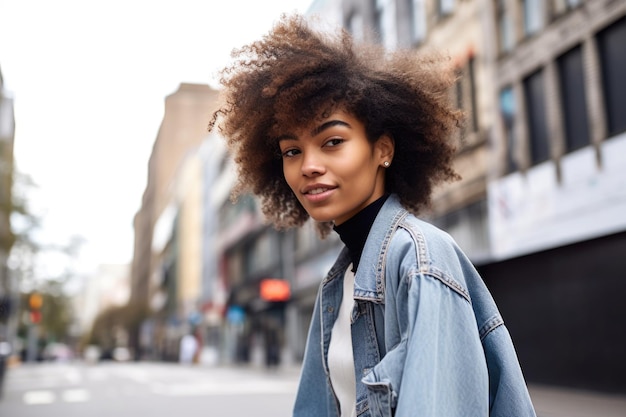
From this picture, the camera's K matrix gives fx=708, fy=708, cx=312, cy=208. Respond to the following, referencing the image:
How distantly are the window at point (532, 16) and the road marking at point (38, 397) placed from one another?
1360 centimetres

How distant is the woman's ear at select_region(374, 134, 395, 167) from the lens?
2.11 m

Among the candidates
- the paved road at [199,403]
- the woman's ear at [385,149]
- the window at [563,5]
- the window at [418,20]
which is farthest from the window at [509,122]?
the woman's ear at [385,149]

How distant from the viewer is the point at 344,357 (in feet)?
6.28

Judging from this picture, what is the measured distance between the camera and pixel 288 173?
2.06 m

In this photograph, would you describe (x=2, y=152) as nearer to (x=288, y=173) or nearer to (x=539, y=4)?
(x=539, y=4)

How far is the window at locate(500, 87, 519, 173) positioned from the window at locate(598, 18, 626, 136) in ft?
10.6

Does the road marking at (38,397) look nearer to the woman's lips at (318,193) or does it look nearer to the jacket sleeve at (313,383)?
the jacket sleeve at (313,383)

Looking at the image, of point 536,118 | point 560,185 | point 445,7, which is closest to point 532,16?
point 536,118

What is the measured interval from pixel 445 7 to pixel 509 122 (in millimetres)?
5110

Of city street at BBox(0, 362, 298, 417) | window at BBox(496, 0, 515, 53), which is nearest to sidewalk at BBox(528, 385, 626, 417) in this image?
city street at BBox(0, 362, 298, 417)

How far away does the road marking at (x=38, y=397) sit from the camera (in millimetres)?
15344

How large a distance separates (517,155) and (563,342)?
4.46 m

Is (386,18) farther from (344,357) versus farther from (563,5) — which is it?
(344,357)

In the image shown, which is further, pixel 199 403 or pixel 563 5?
pixel 563 5
